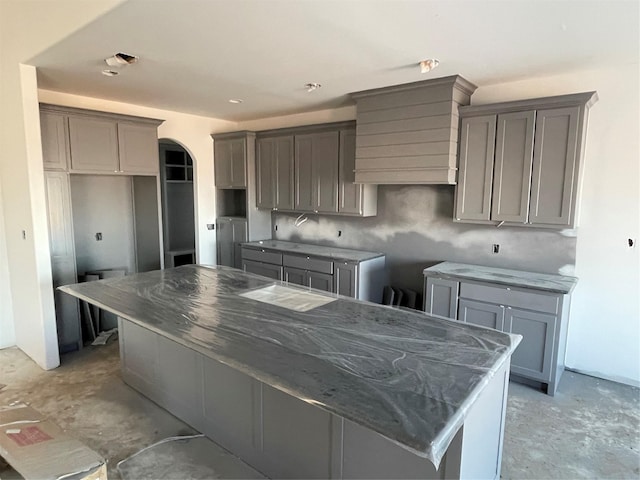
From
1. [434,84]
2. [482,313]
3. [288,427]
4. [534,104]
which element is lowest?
[288,427]

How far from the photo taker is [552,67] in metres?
3.13

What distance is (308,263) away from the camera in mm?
4508

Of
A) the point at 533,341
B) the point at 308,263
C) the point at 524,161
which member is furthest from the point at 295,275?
the point at 524,161

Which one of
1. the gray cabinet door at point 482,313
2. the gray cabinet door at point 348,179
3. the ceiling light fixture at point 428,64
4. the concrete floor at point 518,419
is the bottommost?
the concrete floor at point 518,419

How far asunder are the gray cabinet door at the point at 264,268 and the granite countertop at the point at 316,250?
22cm

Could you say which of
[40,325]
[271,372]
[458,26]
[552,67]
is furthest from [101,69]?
[552,67]

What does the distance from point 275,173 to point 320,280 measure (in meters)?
1.58

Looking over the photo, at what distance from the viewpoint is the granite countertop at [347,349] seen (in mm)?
1304

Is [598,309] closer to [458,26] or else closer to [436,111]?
[436,111]

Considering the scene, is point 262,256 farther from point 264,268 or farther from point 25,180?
point 25,180

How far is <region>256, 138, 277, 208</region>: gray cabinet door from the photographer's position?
507cm

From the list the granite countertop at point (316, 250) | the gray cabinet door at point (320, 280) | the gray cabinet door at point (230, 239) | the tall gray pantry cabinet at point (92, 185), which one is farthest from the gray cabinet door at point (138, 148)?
the gray cabinet door at point (320, 280)

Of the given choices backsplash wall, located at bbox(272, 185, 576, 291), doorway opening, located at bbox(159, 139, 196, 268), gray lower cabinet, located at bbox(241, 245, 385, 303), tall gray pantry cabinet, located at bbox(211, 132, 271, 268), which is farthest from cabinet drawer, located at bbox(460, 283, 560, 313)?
doorway opening, located at bbox(159, 139, 196, 268)

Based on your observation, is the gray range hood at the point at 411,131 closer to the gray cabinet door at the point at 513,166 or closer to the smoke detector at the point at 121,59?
the gray cabinet door at the point at 513,166
